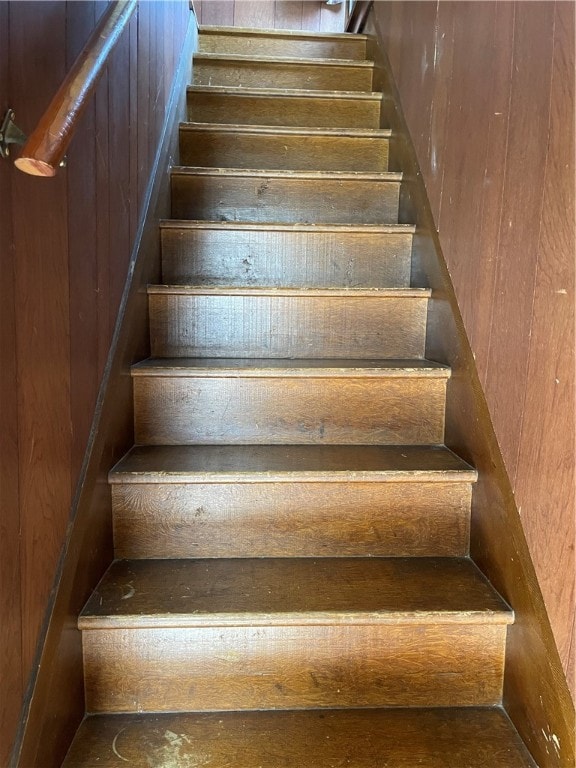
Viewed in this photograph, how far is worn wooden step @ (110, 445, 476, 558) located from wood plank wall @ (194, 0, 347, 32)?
328cm

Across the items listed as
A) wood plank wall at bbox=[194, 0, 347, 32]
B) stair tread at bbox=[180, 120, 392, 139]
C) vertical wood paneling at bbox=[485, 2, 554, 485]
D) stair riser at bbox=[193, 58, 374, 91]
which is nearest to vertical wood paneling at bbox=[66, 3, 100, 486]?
vertical wood paneling at bbox=[485, 2, 554, 485]

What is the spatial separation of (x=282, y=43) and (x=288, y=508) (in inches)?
97.4

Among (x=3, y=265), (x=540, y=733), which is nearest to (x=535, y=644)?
(x=540, y=733)

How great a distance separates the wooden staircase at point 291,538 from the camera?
1007 millimetres

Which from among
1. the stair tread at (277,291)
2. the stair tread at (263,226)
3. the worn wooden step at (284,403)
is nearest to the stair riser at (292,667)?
the worn wooden step at (284,403)

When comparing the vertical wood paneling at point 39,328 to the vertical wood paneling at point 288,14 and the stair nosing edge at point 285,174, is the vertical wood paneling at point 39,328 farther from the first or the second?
the vertical wood paneling at point 288,14

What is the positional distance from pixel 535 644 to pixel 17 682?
83 cm

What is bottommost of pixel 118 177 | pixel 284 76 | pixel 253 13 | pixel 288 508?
pixel 288 508

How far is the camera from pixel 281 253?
1744 mm

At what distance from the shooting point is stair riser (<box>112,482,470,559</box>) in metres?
1.21

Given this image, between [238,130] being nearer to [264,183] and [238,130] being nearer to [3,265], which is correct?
[264,183]

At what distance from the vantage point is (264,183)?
191 centimetres

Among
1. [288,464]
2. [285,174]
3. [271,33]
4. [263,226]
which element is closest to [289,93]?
[285,174]

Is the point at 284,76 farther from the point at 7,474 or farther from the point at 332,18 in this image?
the point at 7,474
